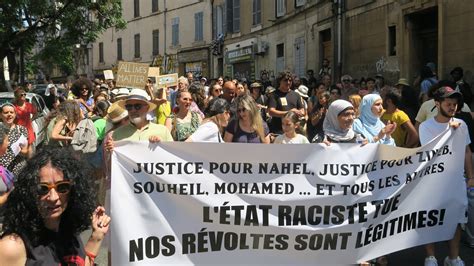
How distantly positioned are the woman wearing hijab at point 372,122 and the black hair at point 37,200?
3379 mm

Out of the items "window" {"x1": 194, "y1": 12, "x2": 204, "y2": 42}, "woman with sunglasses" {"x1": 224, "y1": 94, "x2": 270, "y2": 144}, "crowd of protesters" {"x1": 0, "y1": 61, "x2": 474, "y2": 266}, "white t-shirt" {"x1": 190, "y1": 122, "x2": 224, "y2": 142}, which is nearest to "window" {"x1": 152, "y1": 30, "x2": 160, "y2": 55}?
"window" {"x1": 194, "y1": 12, "x2": 204, "y2": 42}

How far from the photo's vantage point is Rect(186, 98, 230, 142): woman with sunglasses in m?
5.76

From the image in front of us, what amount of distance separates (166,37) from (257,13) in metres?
13.3

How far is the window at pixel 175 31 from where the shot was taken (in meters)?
37.3

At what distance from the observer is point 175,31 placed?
37.6m

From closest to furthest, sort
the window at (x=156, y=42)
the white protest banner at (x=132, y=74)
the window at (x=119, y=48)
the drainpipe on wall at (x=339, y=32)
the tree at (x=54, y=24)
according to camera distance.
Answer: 1. the white protest banner at (x=132, y=74)
2. the tree at (x=54, y=24)
3. the drainpipe on wall at (x=339, y=32)
4. the window at (x=156, y=42)
5. the window at (x=119, y=48)

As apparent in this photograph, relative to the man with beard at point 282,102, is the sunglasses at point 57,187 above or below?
below

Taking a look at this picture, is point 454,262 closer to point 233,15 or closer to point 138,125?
point 138,125

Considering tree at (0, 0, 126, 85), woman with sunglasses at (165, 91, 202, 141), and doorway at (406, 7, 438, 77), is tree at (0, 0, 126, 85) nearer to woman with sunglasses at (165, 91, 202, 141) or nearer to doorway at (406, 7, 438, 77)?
doorway at (406, 7, 438, 77)

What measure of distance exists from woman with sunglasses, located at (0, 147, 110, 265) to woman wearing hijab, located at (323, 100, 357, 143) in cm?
284

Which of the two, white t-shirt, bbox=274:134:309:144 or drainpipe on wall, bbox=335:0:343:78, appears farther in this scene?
drainpipe on wall, bbox=335:0:343:78

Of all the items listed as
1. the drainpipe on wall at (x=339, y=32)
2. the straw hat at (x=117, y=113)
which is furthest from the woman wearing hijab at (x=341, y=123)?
the drainpipe on wall at (x=339, y=32)

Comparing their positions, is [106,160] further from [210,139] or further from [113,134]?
[210,139]

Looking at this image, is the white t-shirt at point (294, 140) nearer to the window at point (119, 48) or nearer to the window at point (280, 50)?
the window at point (280, 50)
